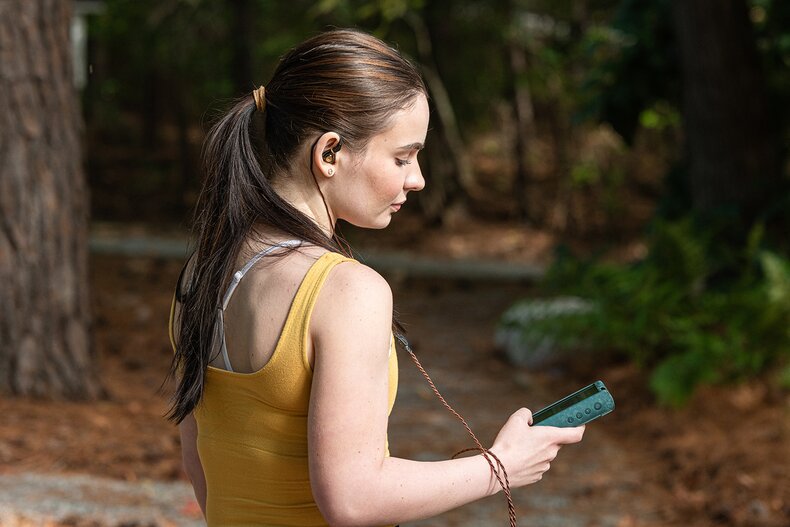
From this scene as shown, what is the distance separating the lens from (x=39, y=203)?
230 inches

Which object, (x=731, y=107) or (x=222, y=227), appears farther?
(x=731, y=107)

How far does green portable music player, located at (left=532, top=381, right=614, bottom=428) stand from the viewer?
1.87 meters

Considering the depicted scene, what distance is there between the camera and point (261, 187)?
1.83m

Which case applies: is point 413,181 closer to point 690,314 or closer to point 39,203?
point 39,203

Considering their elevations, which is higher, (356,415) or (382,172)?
(382,172)

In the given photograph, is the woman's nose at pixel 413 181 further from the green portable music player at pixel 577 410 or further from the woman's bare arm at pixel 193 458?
the woman's bare arm at pixel 193 458

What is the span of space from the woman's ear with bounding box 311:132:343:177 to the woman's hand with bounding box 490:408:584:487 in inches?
20.9

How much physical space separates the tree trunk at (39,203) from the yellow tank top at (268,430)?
4.27m

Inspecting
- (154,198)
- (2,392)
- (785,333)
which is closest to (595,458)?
(785,333)

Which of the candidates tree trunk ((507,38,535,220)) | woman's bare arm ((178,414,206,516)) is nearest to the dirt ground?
woman's bare arm ((178,414,206,516))

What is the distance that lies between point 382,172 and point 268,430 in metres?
0.48

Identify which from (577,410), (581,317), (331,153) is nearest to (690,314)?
(581,317)

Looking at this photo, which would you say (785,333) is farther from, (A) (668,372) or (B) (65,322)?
(B) (65,322)

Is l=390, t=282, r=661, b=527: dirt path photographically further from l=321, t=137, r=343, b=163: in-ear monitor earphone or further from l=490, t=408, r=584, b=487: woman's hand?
l=321, t=137, r=343, b=163: in-ear monitor earphone
